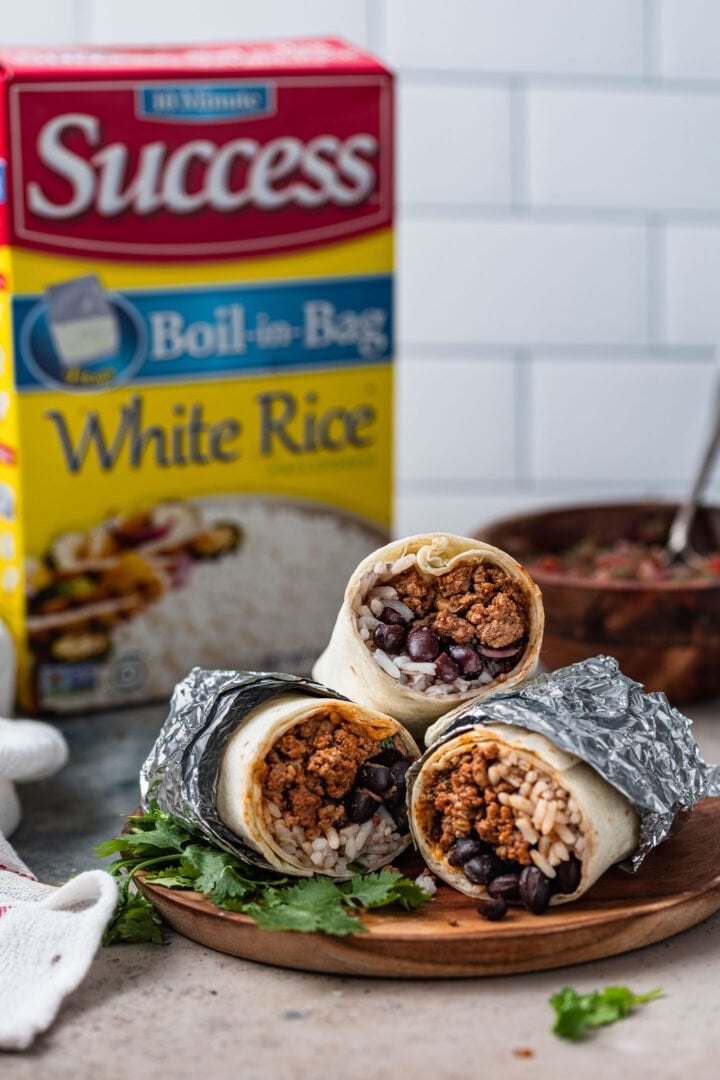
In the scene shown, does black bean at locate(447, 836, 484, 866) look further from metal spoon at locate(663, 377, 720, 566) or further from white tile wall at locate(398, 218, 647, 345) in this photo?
white tile wall at locate(398, 218, 647, 345)

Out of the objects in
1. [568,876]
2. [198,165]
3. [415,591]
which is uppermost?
[198,165]

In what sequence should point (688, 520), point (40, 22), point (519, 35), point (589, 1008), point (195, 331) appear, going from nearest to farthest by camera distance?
1. point (589, 1008)
2. point (195, 331)
3. point (688, 520)
4. point (40, 22)
5. point (519, 35)

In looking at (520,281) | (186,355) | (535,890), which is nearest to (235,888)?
(535,890)

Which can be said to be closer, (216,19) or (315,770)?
(315,770)

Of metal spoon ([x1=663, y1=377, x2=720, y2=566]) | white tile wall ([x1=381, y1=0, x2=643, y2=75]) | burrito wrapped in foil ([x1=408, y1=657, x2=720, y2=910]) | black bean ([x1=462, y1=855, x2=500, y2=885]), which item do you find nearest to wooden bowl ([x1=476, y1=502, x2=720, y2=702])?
metal spoon ([x1=663, y1=377, x2=720, y2=566])

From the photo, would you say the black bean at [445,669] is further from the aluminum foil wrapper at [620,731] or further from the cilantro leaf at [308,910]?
the cilantro leaf at [308,910]

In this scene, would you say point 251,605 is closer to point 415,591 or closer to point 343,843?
point 415,591
